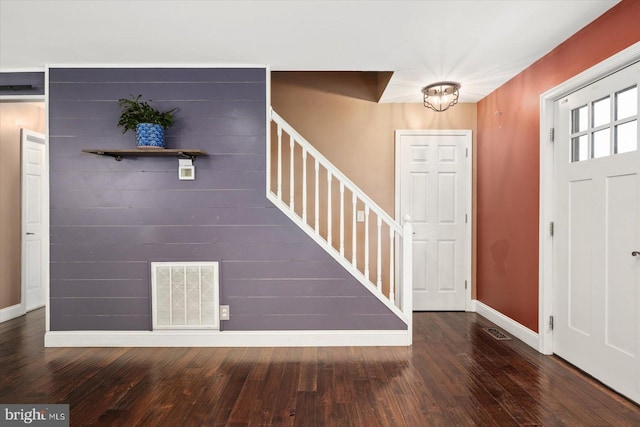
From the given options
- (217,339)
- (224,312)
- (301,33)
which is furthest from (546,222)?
(217,339)

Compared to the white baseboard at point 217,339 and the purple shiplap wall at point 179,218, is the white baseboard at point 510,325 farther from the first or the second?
the purple shiplap wall at point 179,218

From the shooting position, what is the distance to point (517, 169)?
349cm

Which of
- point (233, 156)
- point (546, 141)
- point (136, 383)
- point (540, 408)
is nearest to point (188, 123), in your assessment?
point (233, 156)

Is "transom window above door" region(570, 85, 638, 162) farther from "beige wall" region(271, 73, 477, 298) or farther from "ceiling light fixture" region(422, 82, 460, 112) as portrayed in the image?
"beige wall" region(271, 73, 477, 298)

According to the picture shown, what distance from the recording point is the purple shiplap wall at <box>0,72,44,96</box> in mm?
3385

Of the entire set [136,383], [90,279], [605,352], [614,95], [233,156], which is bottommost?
[136,383]

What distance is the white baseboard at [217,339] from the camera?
3.27m

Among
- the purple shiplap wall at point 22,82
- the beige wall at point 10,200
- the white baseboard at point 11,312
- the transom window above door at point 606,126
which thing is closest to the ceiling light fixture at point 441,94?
the transom window above door at point 606,126

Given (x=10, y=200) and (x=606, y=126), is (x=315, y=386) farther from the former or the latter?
(x=10, y=200)

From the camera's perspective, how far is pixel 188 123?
3295 millimetres

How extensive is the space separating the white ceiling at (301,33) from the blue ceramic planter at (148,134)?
629 millimetres

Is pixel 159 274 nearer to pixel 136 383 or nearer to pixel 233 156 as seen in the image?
pixel 136 383

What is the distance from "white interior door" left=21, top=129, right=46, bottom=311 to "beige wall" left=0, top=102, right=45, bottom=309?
61 millimetres

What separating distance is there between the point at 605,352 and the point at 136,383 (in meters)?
3.34
